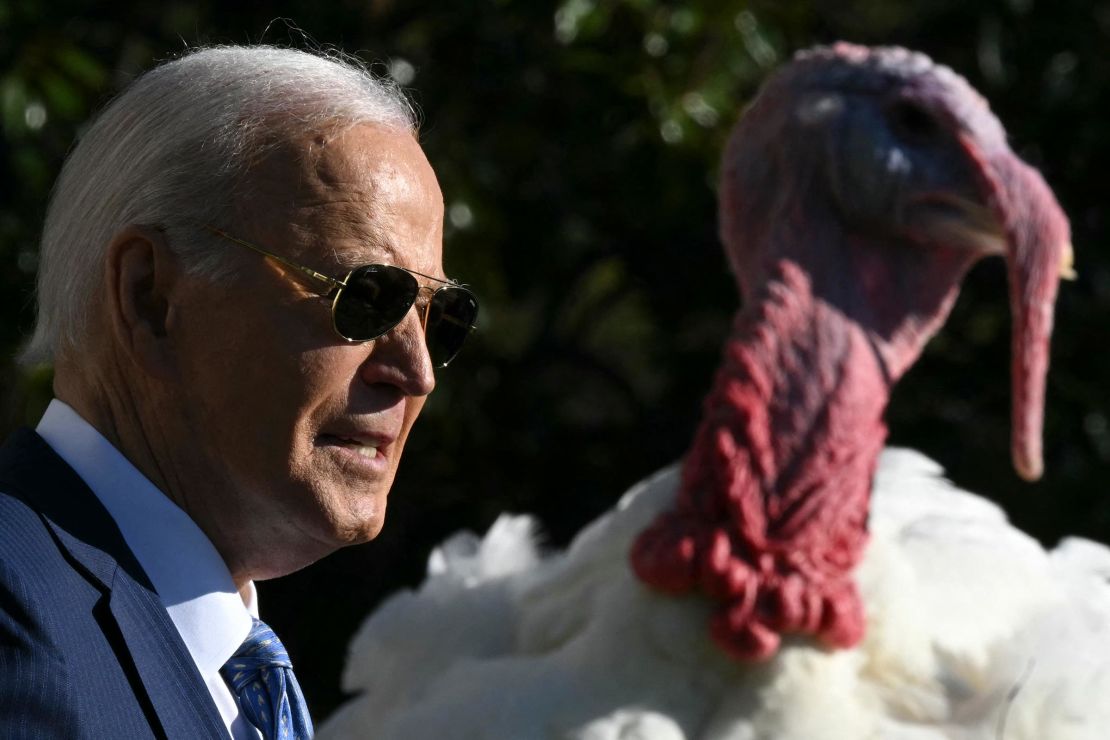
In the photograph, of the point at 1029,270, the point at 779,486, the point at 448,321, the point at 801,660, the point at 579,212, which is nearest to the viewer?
the point at 448,321

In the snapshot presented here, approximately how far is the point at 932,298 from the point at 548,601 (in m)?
0.88

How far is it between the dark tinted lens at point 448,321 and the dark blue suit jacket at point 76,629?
0.39 metres

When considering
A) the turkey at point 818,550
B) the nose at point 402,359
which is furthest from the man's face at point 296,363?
the turkey at point 818,550

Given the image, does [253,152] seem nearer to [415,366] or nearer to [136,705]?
[415,366]

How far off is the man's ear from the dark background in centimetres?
228

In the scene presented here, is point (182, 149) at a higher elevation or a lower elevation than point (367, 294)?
higher

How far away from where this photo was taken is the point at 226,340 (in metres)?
1.37

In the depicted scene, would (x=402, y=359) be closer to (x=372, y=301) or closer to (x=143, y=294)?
(x=372, y=301)

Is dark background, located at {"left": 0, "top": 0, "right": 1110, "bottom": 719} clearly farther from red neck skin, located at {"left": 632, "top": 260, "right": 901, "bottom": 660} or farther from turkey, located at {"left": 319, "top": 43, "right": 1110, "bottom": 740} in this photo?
red neck skin, located at {"left": 632, "top": 260, "right": 901, "bottom": 660}

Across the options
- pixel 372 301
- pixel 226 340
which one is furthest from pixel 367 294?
pixel 226 340

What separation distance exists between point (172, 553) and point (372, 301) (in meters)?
0.28

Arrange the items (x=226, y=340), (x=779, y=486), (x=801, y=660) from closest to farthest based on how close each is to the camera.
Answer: (x=226, y=340) < (x=801, y=660) < (x=779, y=486)

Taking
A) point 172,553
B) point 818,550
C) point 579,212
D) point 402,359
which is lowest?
point 579,212

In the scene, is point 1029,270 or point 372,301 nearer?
point 372,301
